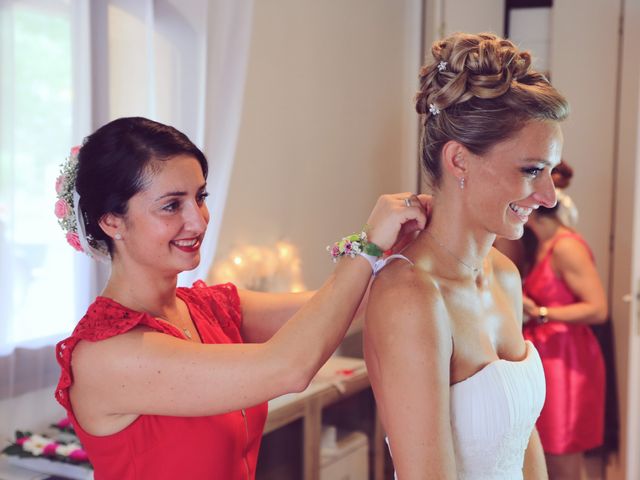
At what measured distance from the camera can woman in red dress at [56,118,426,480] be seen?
119 cm

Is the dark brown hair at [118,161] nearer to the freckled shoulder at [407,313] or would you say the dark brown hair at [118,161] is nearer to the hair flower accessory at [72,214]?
the hair flower accessory at [72,214]

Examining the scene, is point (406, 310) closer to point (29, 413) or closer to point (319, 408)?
point (29, 413)

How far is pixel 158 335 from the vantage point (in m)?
1.22

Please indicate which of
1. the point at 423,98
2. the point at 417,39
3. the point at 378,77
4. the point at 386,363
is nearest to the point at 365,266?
the point at 386,363

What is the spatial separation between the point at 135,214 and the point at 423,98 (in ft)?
1.86

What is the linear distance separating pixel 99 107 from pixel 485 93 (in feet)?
4.17

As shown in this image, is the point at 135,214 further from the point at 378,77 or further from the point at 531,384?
the point at 378,77

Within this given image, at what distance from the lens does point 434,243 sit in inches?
53.9

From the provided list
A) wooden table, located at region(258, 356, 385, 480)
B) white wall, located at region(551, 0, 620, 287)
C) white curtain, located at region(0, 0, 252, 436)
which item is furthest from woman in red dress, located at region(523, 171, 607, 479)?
white curtain, located at region(0, 0, 252, 436)

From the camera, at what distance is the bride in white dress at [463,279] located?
117cm

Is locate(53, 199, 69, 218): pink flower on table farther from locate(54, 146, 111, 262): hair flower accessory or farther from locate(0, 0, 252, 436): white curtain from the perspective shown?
locate(0, 0, 252, 436): white curtain

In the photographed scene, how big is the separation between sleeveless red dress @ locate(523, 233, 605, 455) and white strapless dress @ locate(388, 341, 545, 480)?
5.42 ft

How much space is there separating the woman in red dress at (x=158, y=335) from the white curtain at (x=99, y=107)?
0.64 m

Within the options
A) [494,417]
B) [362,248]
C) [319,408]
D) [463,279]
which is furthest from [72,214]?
[319,408]
